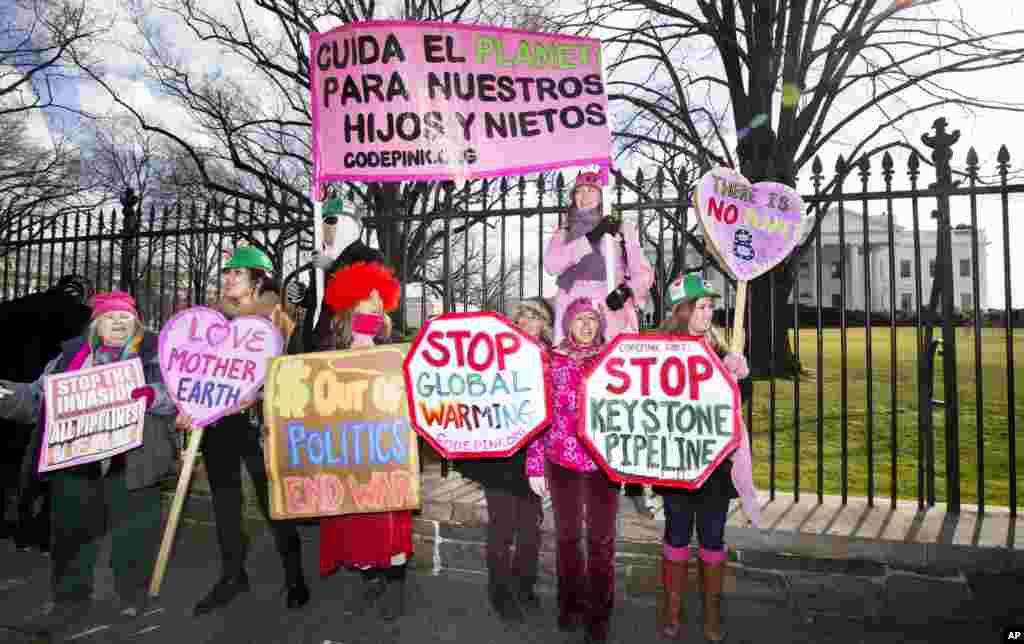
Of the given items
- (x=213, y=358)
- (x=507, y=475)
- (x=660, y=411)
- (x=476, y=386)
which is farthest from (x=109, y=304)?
(x=660, y=411)

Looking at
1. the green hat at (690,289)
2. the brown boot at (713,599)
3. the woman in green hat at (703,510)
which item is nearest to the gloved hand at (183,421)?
the woman in green hat at (703,510)

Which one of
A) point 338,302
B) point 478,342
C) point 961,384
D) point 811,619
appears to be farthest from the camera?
point 961,384

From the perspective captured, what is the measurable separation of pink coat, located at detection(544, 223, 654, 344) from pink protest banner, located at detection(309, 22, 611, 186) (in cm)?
51

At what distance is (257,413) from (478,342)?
1.72 meters

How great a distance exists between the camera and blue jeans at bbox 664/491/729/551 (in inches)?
119

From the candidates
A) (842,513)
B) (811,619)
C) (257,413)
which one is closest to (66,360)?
(257,413)

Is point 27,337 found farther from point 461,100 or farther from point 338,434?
point 461,100

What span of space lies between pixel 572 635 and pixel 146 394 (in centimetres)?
287

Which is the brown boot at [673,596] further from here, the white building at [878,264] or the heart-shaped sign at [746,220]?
the white building at [878,264]

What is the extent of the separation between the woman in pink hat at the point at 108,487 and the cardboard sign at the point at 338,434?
881mm

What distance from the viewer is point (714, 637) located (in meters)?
3.06

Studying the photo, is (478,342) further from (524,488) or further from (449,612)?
(449,612)

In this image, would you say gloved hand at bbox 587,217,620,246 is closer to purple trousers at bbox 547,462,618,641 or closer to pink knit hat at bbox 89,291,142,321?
purple trousers at bbox 547,462,618,641

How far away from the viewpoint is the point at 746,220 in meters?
3.34
